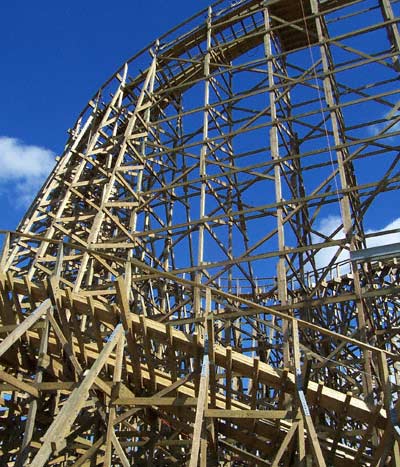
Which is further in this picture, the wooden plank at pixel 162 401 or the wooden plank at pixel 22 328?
the wooden plank at pixel 162 401

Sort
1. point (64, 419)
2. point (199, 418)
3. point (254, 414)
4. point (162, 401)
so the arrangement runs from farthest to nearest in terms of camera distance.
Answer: point (162, 401) < point (254, 414) < point (199, 418) < point (64, 419)

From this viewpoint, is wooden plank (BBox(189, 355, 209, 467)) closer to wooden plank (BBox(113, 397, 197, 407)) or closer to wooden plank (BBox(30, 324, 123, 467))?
wooden plank (BBox(113, 397, 197, 407))

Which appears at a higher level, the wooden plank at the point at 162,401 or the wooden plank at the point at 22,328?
the wooden plank at the point at 22,328

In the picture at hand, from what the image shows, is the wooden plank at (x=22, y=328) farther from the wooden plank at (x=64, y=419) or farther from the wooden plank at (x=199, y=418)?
the wooden plank at (x=199, y=418)

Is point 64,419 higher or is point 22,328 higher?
point 22,328

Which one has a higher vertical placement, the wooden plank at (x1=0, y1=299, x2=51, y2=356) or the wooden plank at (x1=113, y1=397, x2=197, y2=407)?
the wooden plank at (x1=0, y1=299, x2=51, y2=356)

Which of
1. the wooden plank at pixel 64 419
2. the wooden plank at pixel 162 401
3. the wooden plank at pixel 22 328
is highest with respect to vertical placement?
the wooden plank at pixel 22 328

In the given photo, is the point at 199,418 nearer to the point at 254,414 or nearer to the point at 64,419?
the point at 254,414

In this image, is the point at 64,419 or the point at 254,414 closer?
the point at 64,419

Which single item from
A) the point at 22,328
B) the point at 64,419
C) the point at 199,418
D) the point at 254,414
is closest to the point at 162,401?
the point at 199,418

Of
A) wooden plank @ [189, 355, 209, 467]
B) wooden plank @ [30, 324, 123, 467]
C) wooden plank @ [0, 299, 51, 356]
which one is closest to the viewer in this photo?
wooden plank @ [30, 324, 123, 467]

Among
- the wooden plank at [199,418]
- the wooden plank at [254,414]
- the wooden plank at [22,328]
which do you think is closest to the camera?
the wooden plank at [199,418]

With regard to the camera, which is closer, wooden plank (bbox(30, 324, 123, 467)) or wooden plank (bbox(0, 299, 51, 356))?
wooden plank (bbox(30, 324, 123, 467))

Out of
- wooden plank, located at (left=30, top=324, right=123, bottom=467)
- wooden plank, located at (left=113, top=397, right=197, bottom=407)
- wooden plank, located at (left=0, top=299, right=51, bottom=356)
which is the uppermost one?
wooden plank, located at (left=0, top=299, right=51, bottom=356)
